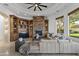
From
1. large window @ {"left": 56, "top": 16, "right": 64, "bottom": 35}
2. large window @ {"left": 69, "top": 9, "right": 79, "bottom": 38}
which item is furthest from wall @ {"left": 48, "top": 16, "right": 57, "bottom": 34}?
large window @ {"left": 69, "top": 9, "right": 79, "bottom": 38}

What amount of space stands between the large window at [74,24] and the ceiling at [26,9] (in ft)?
0.79

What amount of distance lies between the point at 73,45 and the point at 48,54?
1.97ft

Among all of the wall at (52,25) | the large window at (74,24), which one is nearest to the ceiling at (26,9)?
the wall at (52,25)

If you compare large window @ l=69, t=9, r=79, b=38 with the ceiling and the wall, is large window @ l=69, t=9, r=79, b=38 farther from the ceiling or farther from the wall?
the wall

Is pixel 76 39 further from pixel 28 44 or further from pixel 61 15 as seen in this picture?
pixel 28 44

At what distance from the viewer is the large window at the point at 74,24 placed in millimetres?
3229

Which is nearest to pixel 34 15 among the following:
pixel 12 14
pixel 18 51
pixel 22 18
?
pixel 22 18

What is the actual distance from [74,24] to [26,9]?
115 centimetres

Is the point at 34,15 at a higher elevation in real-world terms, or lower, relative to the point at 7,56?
higher

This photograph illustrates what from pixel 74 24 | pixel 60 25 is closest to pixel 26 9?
pixel 60 25

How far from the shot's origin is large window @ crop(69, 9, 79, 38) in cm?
323

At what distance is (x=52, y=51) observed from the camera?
3285 millimetres

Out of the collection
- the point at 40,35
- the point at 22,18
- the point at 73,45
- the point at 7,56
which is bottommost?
the point at 7,56

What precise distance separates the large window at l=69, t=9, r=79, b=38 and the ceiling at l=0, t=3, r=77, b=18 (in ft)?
0.79
